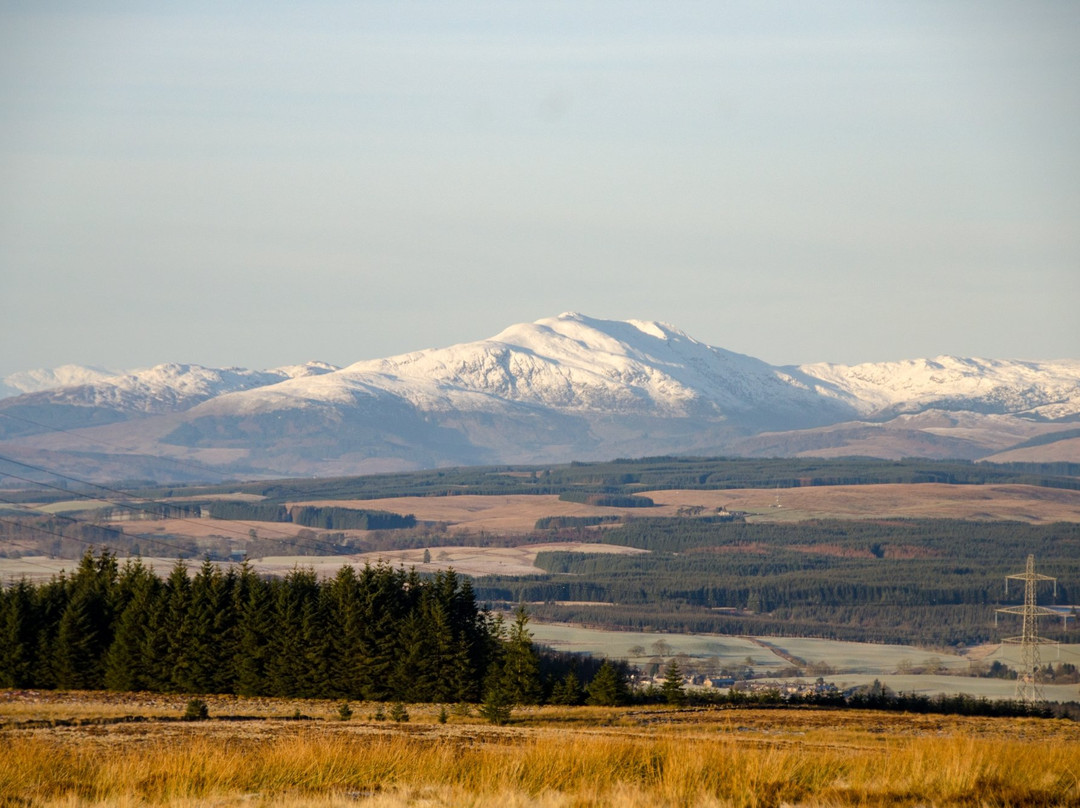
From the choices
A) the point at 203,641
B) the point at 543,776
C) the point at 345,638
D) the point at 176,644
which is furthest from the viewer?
the point at 345,638

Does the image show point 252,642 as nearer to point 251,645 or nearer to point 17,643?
point 251,645

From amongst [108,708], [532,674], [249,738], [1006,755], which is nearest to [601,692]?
[532,674]

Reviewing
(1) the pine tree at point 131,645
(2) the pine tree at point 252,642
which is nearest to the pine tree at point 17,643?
(1) the pine tree at point 131,645

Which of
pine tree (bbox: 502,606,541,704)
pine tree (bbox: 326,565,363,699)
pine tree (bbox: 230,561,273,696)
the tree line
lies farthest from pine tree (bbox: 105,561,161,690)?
pine tree (bbox: 502,606,541,704)

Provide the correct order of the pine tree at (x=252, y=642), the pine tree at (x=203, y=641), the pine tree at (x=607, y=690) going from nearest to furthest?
the pine tree at (x=607, y=690)
the pine tree at (x=252, y=642)
the pine tree at (x=203, y=641)

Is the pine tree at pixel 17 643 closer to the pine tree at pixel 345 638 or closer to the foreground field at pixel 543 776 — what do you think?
the pine tree at pixel 345 638

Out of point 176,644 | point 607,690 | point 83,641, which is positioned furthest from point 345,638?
point 607,690

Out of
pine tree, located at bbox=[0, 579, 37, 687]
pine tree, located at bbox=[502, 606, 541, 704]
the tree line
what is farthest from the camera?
the tree line

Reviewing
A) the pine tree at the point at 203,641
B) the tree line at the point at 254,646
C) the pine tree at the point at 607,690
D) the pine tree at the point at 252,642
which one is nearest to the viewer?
the pine tree at the point at 607,690

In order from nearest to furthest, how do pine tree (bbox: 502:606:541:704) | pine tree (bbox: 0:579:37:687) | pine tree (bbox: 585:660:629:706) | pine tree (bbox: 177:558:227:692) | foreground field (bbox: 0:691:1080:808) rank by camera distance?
foreground field (bbox: 0:691:1080:808), pine tree (bbox: 502:606:541:704), pine tree (bbox: 585:660:629:706), pine tree (bbox: 0:579:37:687), pine tree (bbox: 177:558:227:692)

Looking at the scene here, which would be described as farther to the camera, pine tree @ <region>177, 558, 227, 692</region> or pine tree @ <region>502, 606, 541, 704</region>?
pine tree @ <region>177, 558, 227, 692</region>

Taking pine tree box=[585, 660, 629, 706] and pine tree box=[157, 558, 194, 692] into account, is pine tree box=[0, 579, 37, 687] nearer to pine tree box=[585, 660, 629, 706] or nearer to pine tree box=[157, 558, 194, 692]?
pine tree box=[157, 558, 194, 692]

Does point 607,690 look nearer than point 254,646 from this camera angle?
Yes

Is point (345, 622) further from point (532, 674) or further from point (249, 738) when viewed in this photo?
point (249, 738)
